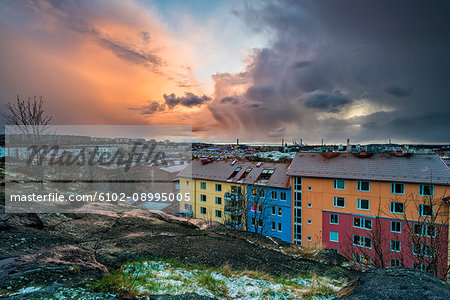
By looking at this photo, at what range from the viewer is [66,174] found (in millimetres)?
18484

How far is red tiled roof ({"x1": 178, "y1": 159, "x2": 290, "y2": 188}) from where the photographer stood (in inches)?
1048

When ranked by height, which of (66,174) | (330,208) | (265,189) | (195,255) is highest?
(66,174)

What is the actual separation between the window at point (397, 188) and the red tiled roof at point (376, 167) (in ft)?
2.32

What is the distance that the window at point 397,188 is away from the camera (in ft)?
66.4

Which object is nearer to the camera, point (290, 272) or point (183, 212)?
point (290, 272)

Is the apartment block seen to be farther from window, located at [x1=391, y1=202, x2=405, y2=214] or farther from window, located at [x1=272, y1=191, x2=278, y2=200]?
window, located at [x1=391, y1=202, x2=405, y2=214]

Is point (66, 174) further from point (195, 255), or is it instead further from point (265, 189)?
point (265, 189)

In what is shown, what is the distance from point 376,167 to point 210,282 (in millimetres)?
24061

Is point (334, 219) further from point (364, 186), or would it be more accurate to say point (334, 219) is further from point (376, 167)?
point (376, 167)

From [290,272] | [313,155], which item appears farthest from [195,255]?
[313,155]

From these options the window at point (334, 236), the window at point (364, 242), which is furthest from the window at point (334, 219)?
the window at point (364, 242)

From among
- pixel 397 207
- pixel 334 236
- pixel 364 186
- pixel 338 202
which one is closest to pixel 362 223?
pixel 338 202

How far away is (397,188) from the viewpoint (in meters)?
20.5

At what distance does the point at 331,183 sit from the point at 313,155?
4.60m
